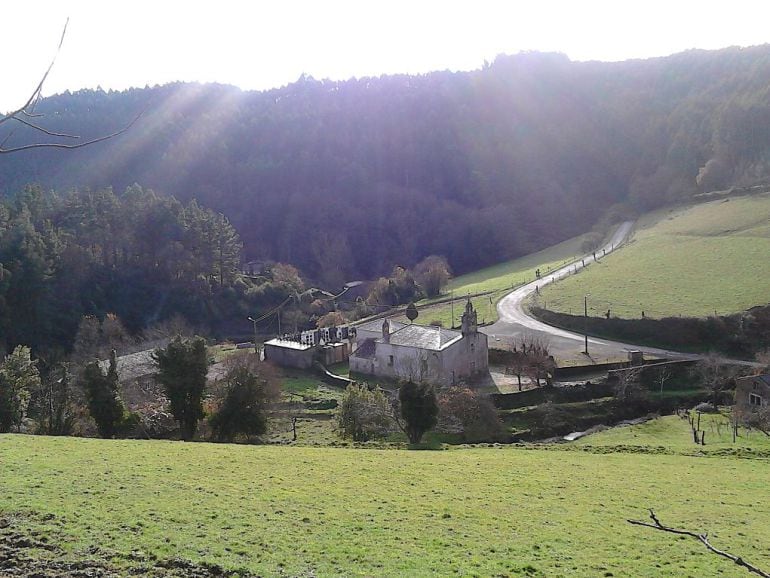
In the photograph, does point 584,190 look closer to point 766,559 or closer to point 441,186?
point 441,186

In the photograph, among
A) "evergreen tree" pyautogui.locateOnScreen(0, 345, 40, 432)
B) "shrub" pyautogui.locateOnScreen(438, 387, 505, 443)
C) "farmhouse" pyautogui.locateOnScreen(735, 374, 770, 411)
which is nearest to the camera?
"evergreen tree" pyautogui.locateOnScreen(0, 345, 40, 432)

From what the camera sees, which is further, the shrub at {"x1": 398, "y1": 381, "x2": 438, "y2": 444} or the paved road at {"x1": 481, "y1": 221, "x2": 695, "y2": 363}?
the paved road at {"x1": 481, "y1": 221, "x2": 695, "y2": 363}

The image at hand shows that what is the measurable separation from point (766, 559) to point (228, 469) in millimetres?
13657

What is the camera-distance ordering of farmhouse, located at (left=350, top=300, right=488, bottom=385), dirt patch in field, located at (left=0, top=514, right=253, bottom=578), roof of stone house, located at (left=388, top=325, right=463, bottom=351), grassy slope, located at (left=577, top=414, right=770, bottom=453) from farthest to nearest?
roof of stone house, located at (left=388, top=325, right=463, bottom=351) → farmhouse, located at (left=350, top=300, right=488, bottom=385) → grassy slope, located at (left=577, top=414, right=770, bottom=453) → dirt patch in field, located at (left=0, top=514, right=253, bottom=578)

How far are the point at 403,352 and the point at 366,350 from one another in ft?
12.3

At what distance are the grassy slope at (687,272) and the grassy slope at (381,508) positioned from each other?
111ft

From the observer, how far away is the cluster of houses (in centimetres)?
4306

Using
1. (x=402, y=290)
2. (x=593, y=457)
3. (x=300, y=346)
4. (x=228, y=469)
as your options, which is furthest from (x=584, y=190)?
(x=228, y=469)

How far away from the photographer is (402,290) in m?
76.1

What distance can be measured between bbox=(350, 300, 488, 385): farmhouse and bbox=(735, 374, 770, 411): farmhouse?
54.7ft

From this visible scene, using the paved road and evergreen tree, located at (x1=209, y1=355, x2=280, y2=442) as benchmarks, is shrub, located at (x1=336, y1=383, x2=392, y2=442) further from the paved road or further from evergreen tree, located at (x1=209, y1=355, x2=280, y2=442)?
the paved road

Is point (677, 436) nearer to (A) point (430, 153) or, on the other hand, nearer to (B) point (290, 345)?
(B) point (290, 345)

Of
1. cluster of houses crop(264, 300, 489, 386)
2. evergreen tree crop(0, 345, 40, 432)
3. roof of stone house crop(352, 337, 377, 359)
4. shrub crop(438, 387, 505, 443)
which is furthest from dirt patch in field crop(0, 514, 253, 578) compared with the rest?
roof of stone house crop(352, 337, 377, 359)

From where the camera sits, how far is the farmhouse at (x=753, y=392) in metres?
33.9
